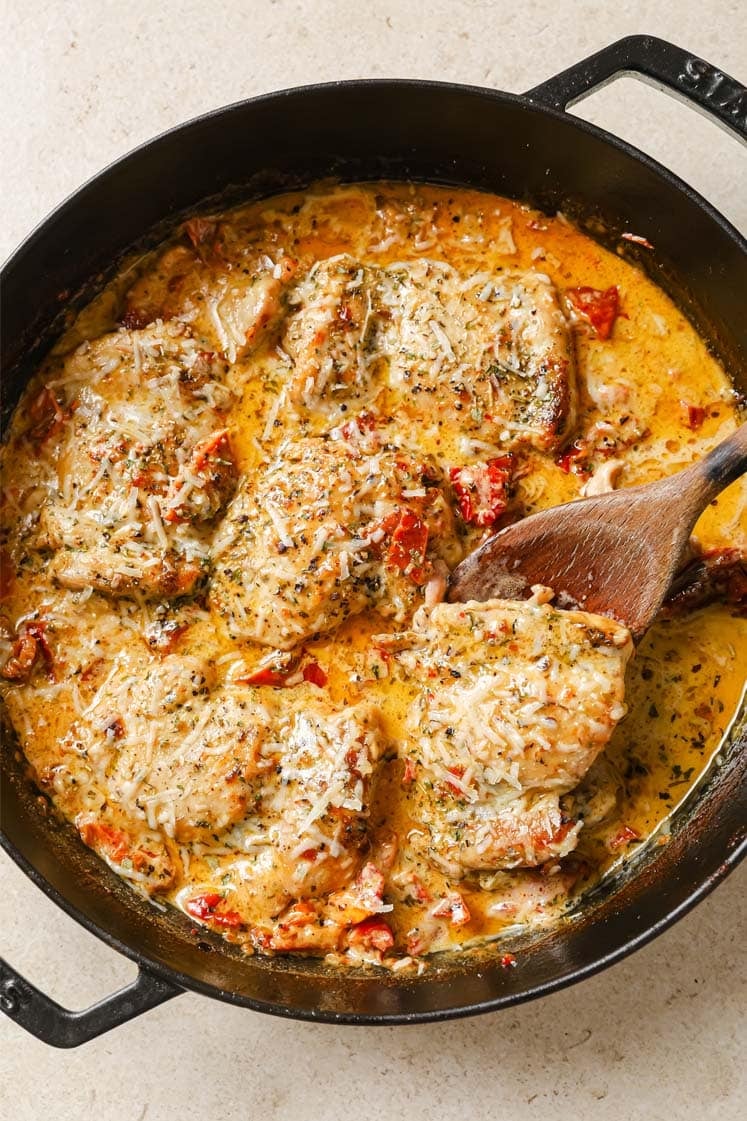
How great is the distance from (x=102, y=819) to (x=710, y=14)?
12.6 ft

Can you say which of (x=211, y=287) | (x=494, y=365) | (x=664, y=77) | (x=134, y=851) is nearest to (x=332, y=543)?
(x=494, y=365)

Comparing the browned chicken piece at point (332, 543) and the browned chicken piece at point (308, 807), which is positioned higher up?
the browned chicken piece at point (332, 543)

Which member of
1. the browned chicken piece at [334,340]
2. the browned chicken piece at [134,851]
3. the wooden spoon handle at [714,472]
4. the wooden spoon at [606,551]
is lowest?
the browned chicken piece at [134,851]

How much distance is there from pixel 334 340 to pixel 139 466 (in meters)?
0.84

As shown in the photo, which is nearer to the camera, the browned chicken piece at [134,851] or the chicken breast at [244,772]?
the chicken breast at [244,772]

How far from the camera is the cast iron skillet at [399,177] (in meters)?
3.62

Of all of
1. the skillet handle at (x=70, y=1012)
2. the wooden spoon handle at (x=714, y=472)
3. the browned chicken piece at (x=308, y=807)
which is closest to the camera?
the wooden spoon handle at (x=714, y=472)

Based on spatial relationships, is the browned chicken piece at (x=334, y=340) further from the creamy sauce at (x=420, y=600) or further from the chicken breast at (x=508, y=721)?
the chicken breast at (x=508, y=721)

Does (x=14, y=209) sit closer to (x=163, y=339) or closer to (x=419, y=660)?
Answer: (x=163, y=339)

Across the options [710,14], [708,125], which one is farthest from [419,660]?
[710,14]

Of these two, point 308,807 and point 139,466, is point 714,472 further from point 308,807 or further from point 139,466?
point 139,466

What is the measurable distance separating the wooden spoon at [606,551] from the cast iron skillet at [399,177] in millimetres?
815

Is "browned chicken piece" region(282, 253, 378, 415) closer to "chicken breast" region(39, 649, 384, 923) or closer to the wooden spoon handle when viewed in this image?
"chicken breast" region(39, 649, 384, 923)

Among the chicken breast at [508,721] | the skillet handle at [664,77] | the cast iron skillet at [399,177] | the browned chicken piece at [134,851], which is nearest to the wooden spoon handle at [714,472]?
the chicken breast at [508,721]
